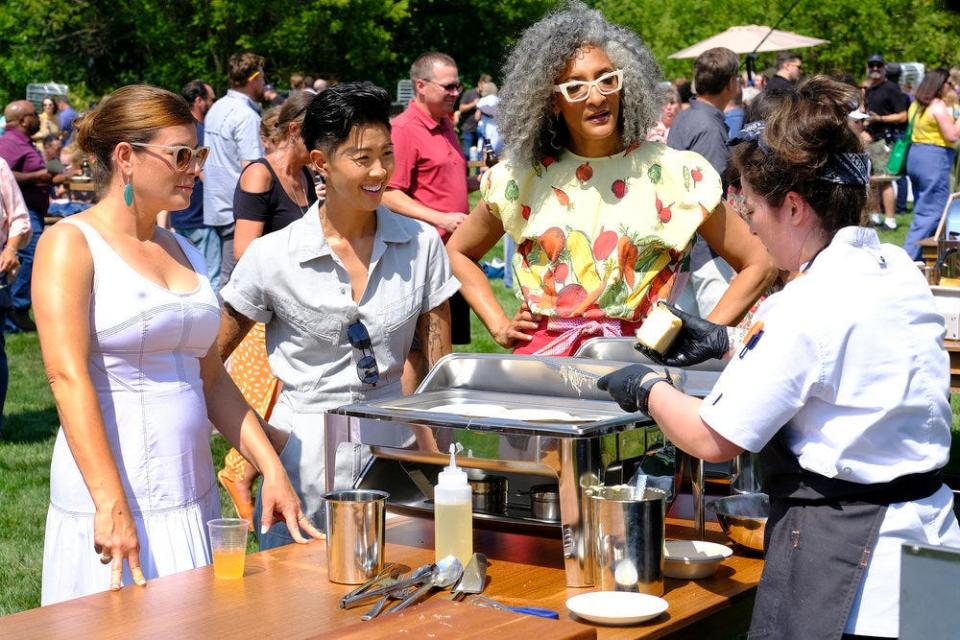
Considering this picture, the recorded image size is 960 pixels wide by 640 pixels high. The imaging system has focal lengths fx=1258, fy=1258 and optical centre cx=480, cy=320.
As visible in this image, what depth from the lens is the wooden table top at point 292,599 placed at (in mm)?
2104

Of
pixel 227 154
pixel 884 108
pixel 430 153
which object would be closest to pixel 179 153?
pixel 430 153

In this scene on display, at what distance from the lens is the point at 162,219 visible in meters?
8.86

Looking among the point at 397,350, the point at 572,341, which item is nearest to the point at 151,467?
the point at 397,350

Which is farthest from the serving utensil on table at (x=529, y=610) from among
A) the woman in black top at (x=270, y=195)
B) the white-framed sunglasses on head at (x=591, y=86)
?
the woman in black top at (x=270, y=195)

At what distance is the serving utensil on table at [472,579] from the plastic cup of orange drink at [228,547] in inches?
16.3

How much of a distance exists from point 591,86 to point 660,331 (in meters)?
1.16

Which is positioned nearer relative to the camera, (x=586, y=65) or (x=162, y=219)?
(x=586, y=65)

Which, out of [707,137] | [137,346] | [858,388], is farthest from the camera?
[707,137]

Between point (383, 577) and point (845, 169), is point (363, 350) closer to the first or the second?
point (383, 577)

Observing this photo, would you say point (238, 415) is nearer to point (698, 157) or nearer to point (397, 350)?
point (397, 350)

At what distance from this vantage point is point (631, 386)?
220 centimetres

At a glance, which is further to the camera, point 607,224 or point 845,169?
point 607,224

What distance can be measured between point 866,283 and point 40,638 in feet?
4.75

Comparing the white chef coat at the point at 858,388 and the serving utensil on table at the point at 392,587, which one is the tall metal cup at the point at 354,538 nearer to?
the serving utensil on table at the point at 392,587
